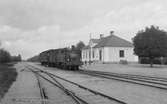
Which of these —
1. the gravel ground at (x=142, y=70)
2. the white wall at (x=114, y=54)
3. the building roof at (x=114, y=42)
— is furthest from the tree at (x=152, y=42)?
the building roof at (x=114, y=42)

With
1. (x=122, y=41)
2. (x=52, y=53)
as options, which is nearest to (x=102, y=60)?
(x=122, y=41)

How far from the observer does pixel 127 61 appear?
6550 centimetres

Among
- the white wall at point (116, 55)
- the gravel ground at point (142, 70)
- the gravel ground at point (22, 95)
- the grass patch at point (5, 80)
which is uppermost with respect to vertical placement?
the white wall at point (116, 55)

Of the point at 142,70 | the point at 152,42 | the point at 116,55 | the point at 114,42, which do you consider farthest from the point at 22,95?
the point at 114,42

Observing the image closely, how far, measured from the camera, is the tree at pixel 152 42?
43688 mm

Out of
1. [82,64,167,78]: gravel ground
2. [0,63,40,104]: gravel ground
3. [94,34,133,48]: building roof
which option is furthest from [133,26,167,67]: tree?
[0,63,40,104]: gravel ground

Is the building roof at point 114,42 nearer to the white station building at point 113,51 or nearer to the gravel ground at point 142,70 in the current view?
the white station building at point 113,51

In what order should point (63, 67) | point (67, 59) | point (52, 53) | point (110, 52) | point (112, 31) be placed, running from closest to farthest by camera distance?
point (67, 59) < point (63, 67) < point (52, 53) < point (110, 52) < point (112, 31)

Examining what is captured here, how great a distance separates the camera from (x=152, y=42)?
43.9 meters

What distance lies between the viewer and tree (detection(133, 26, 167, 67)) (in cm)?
4369

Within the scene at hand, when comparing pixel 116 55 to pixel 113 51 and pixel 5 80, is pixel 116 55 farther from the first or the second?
pixel 5 80

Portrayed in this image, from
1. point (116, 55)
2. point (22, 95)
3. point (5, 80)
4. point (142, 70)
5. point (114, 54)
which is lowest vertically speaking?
point (22, 95)

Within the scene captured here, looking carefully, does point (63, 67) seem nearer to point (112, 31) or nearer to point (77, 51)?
point (77, 51)

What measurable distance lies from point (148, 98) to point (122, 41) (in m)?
56.8
